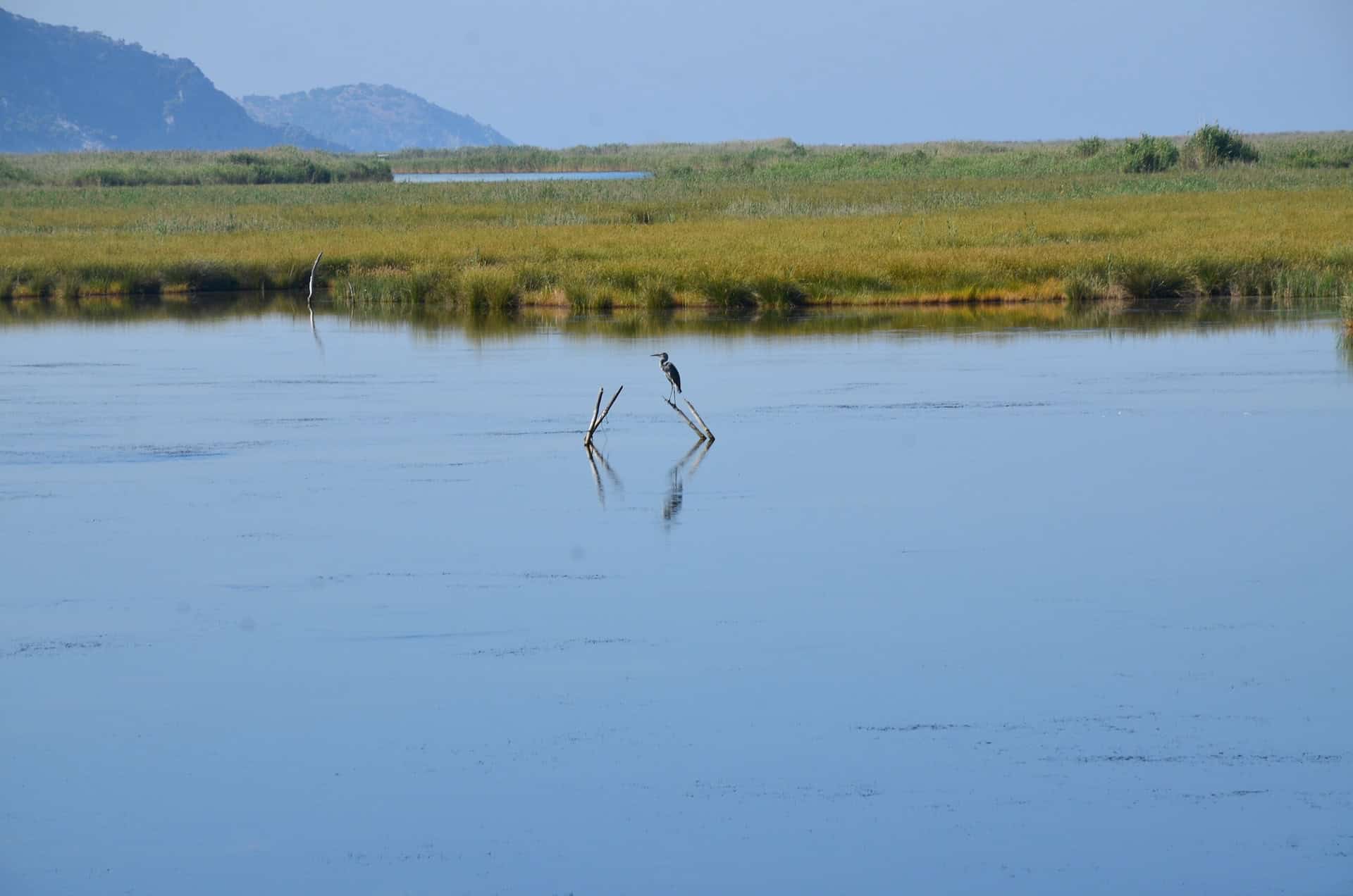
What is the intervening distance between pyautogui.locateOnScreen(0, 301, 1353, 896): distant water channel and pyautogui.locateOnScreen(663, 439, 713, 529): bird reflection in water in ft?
0.20

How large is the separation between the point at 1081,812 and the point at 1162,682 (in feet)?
5.46

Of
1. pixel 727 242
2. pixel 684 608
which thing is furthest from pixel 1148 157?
pixel 684 608

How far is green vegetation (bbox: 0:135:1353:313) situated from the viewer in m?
26.0

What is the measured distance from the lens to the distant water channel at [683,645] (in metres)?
6.16

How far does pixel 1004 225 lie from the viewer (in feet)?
106

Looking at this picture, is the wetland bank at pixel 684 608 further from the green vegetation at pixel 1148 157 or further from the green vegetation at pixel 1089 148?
the green vegetation at pixel 1089 148

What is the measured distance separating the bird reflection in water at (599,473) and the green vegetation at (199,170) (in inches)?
2051

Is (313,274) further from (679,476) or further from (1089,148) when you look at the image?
(1089,148)

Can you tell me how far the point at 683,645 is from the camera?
8.48 metres

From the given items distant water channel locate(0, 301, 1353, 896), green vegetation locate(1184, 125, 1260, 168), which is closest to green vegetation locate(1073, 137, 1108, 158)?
green vegetation locate(1184, 125, 1260, 168)

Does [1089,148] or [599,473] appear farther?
[1089,148]

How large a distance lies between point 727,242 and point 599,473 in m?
17.4

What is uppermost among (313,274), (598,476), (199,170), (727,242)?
(199,170)

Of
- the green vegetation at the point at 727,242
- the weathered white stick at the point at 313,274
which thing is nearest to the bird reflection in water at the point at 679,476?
the green vegetation at the point at 727,242
